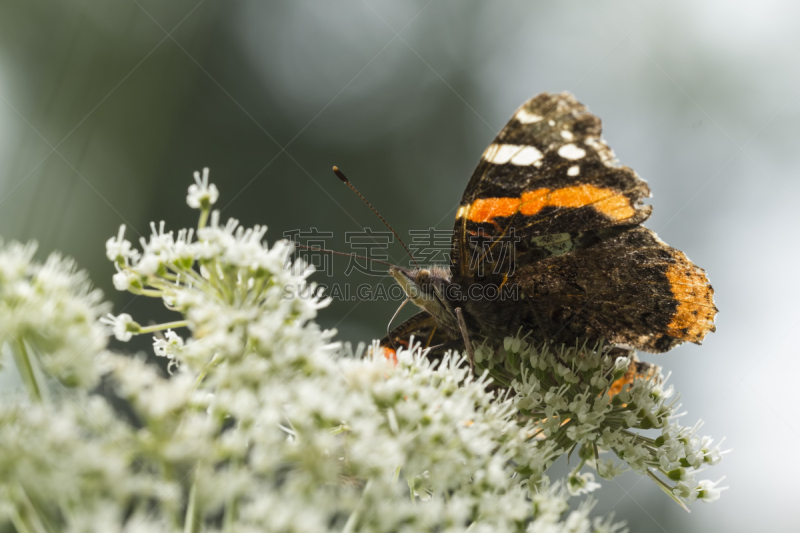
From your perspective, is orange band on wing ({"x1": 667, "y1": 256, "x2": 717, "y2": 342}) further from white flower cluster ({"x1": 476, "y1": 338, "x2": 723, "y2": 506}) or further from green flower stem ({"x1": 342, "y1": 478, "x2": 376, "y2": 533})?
green flower stem ({"x1": 342, "y1": 478, "x2": 376, "y2": 533})

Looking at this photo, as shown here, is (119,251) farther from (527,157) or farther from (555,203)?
(555,203)

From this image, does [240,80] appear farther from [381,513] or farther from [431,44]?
[381,513]

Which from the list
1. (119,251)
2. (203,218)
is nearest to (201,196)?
(203,218)

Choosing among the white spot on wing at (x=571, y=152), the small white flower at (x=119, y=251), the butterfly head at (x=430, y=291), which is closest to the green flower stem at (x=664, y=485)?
the butterfly head at (x=430, y=291)

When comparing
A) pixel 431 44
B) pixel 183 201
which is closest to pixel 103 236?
pixel 183 201

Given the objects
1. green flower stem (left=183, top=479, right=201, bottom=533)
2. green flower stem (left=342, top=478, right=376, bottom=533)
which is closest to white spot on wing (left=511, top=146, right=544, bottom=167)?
green flower stem (left=342, top=478, right=376, bottom=533)
